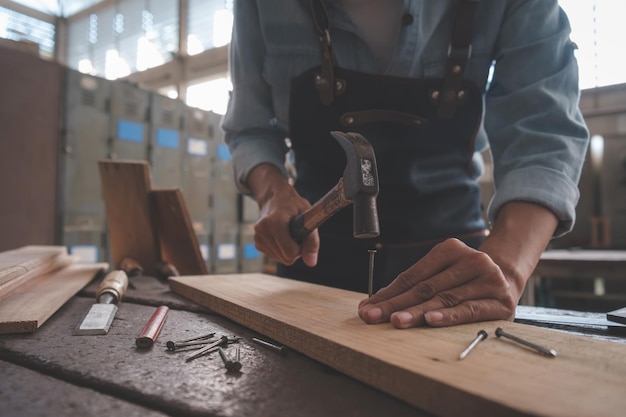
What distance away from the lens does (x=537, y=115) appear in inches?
42.5

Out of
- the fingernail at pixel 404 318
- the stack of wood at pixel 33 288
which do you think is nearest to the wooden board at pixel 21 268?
the stack of wood at pixel 33 288

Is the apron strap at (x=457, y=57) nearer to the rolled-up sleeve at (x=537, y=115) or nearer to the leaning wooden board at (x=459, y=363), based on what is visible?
the rolled-up sleeve at (x=537, y=115)

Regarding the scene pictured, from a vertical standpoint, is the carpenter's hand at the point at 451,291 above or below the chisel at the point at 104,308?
above

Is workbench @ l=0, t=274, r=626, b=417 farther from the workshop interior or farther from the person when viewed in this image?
the person

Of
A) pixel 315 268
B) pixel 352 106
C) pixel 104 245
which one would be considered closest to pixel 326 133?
pixel 352 106

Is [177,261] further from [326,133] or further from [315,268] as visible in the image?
[326,133]

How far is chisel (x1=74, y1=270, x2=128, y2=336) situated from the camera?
75cm

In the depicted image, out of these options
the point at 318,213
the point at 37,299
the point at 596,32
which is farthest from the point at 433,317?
the point at 596,32

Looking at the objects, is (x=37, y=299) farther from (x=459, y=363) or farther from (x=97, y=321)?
(x=459, y=363)

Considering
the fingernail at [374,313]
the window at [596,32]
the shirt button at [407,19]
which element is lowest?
the fingernail at [374,313]

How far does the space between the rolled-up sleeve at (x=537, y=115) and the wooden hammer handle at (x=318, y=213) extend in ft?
1.36

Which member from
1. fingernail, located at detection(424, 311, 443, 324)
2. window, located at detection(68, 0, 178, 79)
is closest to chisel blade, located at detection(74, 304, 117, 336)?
fingernail, located at detection(424, 311, 443, 324)

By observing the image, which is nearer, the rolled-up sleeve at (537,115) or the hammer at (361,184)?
the hammer at (361,184)

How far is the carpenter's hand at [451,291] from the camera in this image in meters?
0.73
